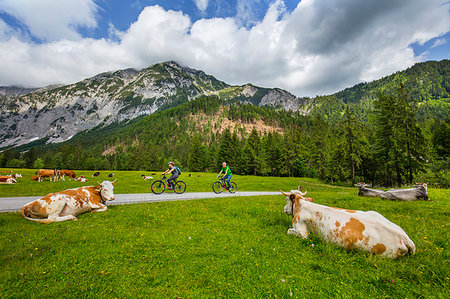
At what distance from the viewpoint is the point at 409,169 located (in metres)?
29.9

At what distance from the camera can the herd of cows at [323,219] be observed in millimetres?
5305

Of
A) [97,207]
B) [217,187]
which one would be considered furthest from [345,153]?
[97,207]

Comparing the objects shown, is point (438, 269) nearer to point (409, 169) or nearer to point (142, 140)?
point (409, 169)

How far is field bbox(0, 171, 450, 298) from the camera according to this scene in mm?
3938

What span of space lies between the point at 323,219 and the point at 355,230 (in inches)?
40.1

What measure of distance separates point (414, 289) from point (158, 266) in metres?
5.81

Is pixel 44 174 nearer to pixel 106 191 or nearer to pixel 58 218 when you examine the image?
pixel 106 191

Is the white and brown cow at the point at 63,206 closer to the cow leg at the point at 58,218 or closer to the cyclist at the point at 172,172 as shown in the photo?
the cow leg at the point at 58,218

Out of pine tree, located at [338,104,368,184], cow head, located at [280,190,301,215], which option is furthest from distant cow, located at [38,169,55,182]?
pine tree, located at [338,104,368,184]

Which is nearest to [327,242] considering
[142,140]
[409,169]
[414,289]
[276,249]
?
[276,249]

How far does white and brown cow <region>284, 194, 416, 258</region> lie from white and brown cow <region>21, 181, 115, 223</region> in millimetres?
10172

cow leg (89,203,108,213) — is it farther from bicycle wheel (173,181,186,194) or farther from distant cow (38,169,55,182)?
distant cow (38,169,55,182)

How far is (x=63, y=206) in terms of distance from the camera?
888 centimetres

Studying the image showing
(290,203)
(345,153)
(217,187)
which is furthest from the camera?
(345,153)
